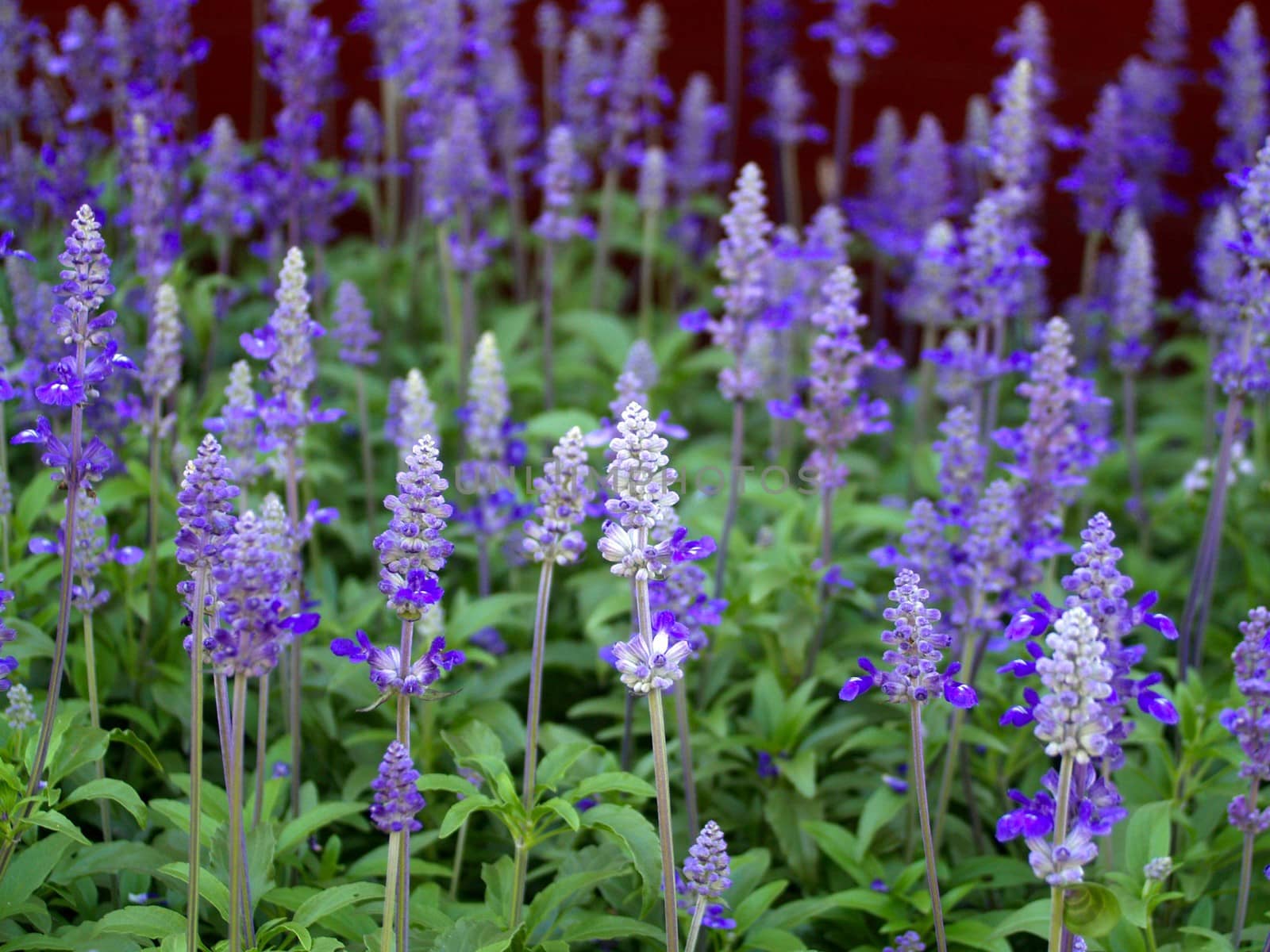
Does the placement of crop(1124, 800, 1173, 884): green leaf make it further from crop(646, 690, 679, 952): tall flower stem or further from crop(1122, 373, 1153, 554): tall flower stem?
crop(1122, 373, 1153, 554): tall flower stem

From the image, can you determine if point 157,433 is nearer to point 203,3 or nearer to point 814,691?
point 814,691

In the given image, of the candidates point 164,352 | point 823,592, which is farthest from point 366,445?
point 823,592

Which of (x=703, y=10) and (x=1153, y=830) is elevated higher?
(x=703, y=10)

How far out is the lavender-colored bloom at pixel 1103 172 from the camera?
6.36m

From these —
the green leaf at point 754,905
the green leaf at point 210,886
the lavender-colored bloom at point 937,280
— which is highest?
the lavender-colored bloom at point 937,280

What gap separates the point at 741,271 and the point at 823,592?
1221mm

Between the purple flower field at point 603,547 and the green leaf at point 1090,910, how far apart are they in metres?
0.02

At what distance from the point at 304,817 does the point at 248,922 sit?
44 cm

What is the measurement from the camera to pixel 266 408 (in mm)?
4043

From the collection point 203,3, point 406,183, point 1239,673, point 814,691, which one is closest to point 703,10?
point 406,183

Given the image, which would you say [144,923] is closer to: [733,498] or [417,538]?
[417,538]

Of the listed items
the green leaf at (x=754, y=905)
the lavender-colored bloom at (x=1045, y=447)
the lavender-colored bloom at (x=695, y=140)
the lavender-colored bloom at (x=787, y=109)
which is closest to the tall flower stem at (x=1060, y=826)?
the green leaf at (x=754, y=905)

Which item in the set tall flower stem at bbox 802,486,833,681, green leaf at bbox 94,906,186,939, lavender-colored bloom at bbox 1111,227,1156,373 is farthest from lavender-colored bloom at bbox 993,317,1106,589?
green leaf at bbox 94,906,186,939

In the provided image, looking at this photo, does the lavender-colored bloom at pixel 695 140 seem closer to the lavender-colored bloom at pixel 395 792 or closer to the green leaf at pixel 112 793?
the green leaf at pixel 112 793
